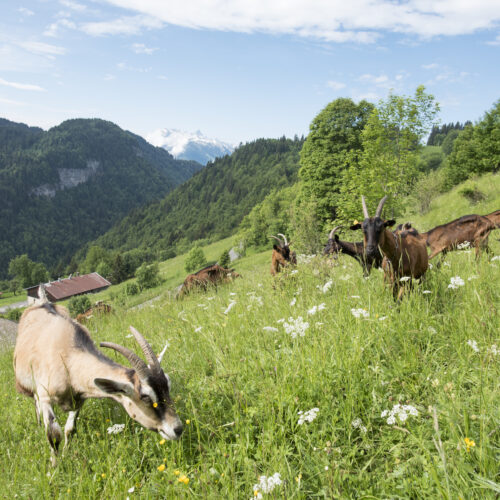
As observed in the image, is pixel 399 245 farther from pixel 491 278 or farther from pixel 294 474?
pixel 294 474

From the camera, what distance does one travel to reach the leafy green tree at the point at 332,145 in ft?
110

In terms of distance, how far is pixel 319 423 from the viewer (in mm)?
2934

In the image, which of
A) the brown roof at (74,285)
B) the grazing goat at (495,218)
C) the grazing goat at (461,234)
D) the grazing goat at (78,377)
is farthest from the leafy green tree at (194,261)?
the grazing goat at (78,377)

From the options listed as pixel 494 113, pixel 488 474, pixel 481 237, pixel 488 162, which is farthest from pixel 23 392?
pixel 494 113

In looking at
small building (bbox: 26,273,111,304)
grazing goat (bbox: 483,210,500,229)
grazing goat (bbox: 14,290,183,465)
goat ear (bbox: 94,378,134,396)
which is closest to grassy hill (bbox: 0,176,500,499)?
grazing goat (bbox: 14,290,183,465)

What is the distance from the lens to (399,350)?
3.60m

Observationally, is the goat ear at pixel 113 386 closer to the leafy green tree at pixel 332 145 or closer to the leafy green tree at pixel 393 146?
the leafy green tree at pixel 393 146

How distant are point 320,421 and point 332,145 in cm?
3472

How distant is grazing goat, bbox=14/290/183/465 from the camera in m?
3.24

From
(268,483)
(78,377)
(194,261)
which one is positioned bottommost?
(194,261)

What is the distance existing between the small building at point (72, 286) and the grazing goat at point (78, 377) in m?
118

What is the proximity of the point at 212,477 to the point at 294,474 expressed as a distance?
0.71 meters

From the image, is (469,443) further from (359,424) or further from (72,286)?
(72,286)

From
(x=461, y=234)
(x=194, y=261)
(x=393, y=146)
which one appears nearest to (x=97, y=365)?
(x=461, y=234)
